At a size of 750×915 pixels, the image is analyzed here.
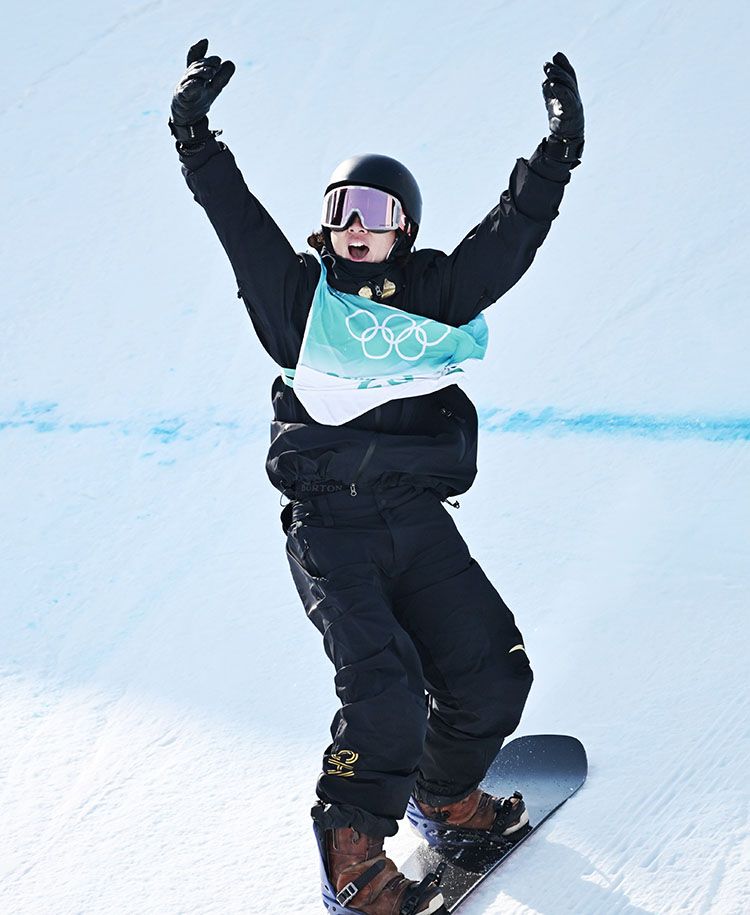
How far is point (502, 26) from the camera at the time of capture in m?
6.90

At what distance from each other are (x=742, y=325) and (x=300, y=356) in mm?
2685

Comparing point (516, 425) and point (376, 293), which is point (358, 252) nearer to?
point (376, 293)

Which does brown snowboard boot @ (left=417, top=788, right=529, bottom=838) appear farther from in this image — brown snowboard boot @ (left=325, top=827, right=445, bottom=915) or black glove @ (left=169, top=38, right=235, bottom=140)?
black glove @ (left=169, top=38, right=235, bottom=140)

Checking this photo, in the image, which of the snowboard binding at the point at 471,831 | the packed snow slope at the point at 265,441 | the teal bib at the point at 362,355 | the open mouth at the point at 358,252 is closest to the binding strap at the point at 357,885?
the packed snow slope at the point at 265,441

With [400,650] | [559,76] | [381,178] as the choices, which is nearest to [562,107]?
[559,76]

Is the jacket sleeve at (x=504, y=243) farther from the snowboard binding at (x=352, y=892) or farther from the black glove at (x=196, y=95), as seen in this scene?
the snowboard binding at (x=352, y=892)

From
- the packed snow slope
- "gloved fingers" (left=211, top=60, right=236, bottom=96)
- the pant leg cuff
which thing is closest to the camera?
the pant leg cuff

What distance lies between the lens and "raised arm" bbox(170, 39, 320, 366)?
264 centimetres

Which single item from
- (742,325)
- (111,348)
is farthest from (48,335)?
(742,325)

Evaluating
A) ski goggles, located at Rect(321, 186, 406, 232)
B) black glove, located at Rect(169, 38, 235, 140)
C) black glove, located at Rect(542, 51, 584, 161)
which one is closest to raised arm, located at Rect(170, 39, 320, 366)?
black glove, located at Rect(169, 38, 235, 140)

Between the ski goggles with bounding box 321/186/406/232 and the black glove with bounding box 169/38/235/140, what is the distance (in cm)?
30

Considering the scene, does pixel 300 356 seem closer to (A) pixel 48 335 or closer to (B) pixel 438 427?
(B) pixel 438 427

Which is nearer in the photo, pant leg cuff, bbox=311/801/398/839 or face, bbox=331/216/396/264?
pant leg cuff, bbox=311/801/398/839

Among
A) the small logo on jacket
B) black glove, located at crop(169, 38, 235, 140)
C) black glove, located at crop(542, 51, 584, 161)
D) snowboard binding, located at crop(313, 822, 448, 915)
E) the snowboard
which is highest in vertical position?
black glove, located at crop(169, 38, 235, 140)
